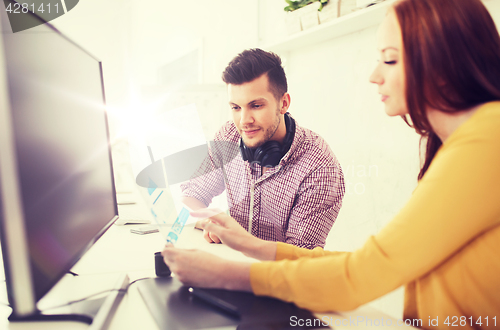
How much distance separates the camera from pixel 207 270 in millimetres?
619

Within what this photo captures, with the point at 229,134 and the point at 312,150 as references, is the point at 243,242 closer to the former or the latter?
the point at 312,150

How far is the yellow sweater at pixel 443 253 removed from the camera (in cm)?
48

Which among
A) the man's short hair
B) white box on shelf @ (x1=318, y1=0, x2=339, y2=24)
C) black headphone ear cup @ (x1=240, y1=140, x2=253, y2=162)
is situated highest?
white box on shelf @ (x1=318, y1=0, x2=339, y2=24)

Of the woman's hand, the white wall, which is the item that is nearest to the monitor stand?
the woman's hand

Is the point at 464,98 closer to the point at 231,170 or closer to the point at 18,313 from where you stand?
the point at 18,313

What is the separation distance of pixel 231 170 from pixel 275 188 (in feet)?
1.13

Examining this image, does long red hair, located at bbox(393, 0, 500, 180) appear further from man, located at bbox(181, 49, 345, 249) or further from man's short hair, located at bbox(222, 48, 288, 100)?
man's short hair, located at bbox(222, 48, 288, 100)

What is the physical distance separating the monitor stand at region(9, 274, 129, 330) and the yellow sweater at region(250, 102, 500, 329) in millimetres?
320

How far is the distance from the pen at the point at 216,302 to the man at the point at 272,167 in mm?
689

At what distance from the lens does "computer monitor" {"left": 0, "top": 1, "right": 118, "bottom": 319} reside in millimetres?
391

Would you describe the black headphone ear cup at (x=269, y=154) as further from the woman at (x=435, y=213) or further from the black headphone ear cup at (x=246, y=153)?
the woman at (x=435, y=213)

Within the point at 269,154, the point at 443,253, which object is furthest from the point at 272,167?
the point at 443,253

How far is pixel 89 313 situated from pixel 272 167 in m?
1.05

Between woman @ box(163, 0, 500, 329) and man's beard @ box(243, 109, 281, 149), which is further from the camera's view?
man's beard @ box(243, 109, 281, 149)
